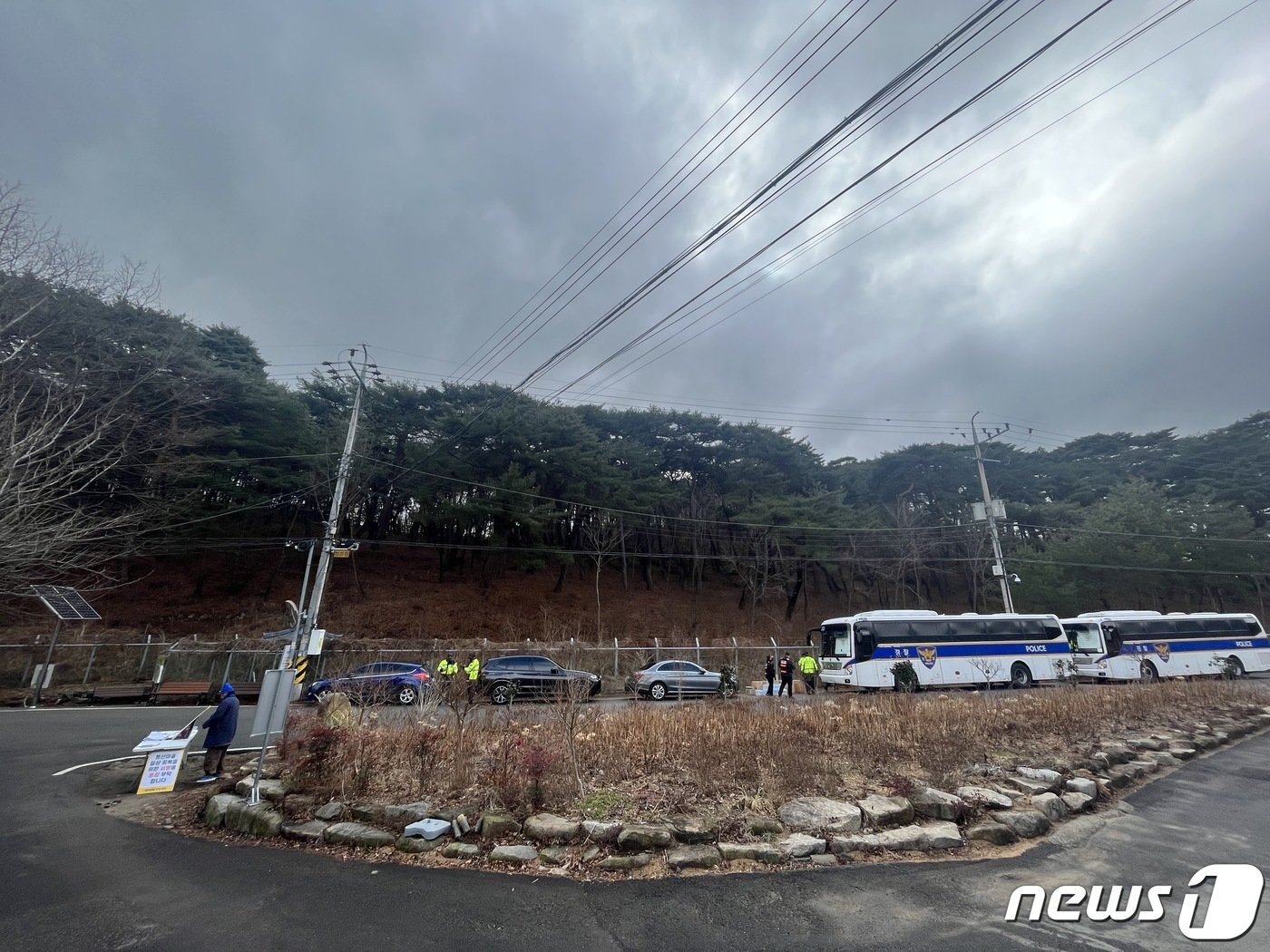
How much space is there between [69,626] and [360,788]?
29144 millimetres

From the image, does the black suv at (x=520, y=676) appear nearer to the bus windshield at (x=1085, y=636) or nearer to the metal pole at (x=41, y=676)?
the metal pole at (x=41, y=676)

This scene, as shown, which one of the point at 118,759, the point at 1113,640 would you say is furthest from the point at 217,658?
the point at 1113,640

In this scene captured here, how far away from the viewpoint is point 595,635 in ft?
105

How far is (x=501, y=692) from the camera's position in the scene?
1742cm

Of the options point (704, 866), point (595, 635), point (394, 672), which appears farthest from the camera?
point (595, 635)

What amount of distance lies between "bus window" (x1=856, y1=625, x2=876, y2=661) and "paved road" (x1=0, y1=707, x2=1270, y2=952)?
544 inches

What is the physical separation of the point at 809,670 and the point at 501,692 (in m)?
11.2

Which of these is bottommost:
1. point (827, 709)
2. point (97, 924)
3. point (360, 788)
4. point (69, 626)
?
point (97, 924)

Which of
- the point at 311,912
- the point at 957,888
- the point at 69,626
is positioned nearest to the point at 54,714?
the point at 69,626

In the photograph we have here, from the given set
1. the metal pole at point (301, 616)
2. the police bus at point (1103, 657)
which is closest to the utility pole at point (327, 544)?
the metal pole at point (301, 616)

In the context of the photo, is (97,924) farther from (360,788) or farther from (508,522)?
(508,522)

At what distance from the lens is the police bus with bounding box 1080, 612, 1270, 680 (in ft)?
79.0

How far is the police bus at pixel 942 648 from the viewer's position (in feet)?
64.8

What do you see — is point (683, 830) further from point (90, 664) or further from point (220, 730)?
point (90, 664)
